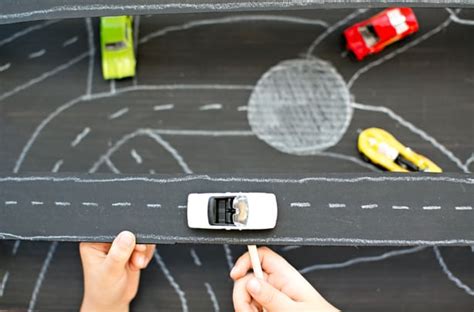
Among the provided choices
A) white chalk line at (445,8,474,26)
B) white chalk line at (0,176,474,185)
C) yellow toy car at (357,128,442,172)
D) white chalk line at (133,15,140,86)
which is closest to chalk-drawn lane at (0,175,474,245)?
white chalk line at (0,176,474,185)

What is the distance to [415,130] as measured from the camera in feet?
3.36

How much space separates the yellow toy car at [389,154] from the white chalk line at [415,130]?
0.03m

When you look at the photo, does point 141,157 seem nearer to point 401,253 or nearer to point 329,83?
point 329,83

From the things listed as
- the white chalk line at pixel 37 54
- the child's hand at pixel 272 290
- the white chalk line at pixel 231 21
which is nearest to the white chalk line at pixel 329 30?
the white chalk line at pixel 231 21

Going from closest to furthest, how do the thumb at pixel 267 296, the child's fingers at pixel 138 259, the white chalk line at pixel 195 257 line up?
the thumb at pixel 267 296
the child's fingers at pixel 138 259
the white chalk line at pixel 195 257

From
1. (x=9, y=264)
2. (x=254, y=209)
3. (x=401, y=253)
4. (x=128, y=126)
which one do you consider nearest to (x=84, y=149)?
(x=128, y=126)

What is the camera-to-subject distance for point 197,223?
85cm

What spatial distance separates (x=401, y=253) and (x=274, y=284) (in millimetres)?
267

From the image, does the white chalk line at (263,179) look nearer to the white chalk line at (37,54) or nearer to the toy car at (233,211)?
the toy car at (233,211)

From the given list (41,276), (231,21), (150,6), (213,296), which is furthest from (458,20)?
(41,276)

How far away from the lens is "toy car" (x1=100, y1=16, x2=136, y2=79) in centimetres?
102

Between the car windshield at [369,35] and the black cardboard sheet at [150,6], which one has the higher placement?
the black cardboard sheet at [150,6]

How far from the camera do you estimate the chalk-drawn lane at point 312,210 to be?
0.87 meters

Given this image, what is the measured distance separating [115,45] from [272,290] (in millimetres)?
504
